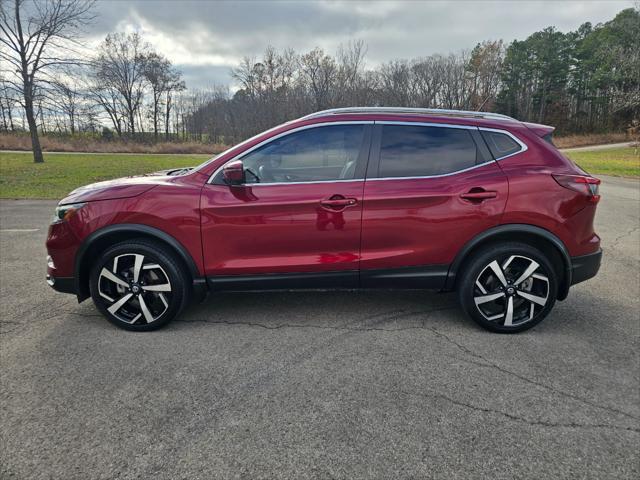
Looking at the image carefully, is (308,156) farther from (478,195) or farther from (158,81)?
(158,81)

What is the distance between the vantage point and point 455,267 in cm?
319

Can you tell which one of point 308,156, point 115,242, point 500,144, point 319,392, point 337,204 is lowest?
point 319,392

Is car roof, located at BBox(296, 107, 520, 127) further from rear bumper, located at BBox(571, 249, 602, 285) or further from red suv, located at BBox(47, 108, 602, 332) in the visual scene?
rear bumper, located at BBox(571, 249, 602, 285)

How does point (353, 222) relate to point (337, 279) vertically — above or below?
above

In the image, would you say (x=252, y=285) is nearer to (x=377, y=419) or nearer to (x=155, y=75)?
(x=377, y=419)

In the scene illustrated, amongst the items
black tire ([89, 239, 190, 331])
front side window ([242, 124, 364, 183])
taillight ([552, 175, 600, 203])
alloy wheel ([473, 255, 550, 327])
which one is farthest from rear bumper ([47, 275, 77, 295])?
taillight ([552, 175, 600, 203])

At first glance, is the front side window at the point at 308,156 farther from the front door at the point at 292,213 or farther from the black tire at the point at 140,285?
the black tire at the point at 140,285

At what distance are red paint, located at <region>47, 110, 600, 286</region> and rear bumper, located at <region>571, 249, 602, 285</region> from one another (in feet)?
0.23

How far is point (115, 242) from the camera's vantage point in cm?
326

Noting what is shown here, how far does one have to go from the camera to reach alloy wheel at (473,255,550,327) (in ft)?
10.3

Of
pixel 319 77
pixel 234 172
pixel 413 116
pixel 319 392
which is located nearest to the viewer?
pixel 319 392

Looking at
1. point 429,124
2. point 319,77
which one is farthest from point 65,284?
point 319,77

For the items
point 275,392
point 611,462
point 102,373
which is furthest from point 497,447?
point 102,373

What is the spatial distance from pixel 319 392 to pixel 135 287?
5.98 ft
